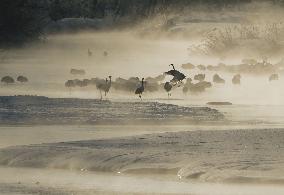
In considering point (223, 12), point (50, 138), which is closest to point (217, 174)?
point (50, 138)

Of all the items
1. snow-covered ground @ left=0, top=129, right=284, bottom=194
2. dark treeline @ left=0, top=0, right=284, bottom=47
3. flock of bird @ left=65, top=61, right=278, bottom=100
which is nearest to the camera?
snow-covered ground @ left=0, top=129, right=284, bottom=194

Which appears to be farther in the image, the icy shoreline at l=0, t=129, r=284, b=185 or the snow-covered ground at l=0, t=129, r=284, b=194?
the icy shoreline at l=0, t=129, r=284, b=185

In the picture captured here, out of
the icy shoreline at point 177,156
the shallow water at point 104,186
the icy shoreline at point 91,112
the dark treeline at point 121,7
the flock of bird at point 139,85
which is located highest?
the dark treeline at point 121,7

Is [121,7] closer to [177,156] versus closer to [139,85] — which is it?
[139,85]

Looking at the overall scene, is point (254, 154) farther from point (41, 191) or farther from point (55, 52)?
point (55, 52)

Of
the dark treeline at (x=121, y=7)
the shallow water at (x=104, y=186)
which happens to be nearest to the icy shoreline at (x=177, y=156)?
the shallow water at (x=104, y=186)

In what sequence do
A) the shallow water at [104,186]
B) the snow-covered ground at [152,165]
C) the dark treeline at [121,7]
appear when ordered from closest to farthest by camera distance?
the shallow water at [104,186] < the snow-covered ground at [152,165] < the dark treeline at [121,7]

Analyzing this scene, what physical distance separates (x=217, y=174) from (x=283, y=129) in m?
4.14

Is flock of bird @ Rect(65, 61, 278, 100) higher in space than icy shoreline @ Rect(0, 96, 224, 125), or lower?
higher

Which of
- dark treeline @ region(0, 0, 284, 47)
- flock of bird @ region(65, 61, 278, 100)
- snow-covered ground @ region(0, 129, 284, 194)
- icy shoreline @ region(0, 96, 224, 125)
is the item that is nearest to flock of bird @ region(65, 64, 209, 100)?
flock of bird @ region(65, 61, 278, 100)

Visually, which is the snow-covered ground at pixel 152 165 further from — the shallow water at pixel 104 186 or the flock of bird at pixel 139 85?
the flock of bird at pixel 139 85

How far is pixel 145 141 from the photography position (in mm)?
17844

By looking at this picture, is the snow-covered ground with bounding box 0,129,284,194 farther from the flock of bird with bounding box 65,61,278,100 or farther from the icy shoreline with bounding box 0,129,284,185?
the flock of bird with bounding box 65,61,278,100

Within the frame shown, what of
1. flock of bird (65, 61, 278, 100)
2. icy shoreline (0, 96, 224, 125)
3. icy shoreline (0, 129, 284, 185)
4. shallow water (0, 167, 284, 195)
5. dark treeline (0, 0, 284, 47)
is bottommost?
shallow water (0, 167, 284, 195)
